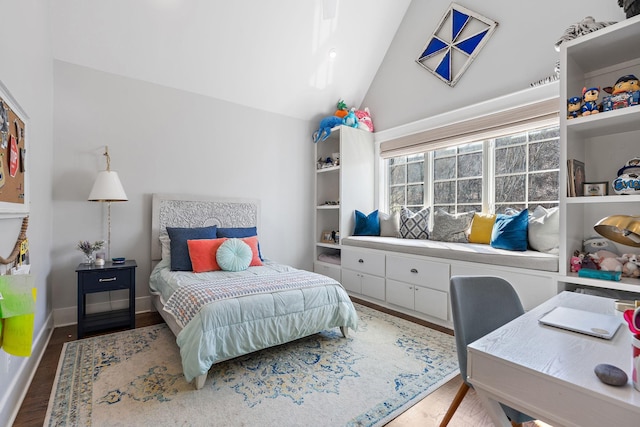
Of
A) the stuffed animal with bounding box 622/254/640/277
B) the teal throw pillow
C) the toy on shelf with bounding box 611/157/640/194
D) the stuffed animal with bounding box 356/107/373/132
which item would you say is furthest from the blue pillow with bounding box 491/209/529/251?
the teal throw pillow

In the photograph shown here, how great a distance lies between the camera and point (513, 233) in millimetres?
2654

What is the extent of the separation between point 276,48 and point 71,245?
113 inches

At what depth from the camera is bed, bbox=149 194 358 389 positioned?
1901 millimetres

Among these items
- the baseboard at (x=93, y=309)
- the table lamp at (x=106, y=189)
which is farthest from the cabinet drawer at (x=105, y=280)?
Result: the table lamp at (x=106, y=189)

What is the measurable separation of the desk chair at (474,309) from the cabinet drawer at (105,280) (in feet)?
8.64

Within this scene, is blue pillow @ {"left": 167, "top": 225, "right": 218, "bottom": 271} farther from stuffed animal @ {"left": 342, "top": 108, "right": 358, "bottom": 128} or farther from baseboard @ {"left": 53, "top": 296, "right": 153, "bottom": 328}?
stuffed animal @ {"left": 342, "top": 108, "right": 358, "bottom": 128}

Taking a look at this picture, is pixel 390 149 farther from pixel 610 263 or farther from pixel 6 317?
pixel 6 317

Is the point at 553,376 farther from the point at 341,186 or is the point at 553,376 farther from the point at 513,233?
the point at 341,186

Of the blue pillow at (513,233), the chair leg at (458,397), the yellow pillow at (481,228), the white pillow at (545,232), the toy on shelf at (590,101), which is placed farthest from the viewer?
the yellow pillow at (481,228)

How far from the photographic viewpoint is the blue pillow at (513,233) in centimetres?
261

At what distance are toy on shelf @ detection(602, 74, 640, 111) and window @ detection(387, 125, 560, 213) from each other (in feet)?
3.07

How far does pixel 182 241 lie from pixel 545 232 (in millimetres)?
3197

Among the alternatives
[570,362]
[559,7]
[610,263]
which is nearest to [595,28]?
[559,7]

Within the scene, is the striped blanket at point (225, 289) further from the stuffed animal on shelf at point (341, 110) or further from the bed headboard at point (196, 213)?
the stuffed animal on shelf at point (341, 110)
